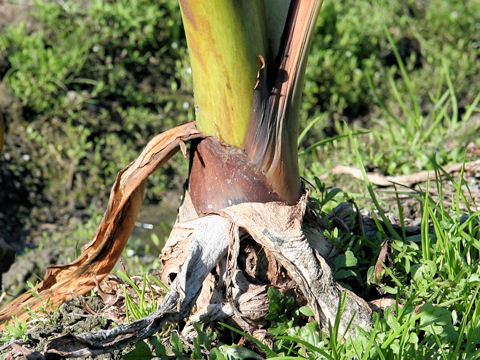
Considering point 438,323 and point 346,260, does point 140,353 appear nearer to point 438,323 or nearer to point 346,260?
point 346,260

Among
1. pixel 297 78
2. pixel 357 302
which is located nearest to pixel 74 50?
pixel 297 78

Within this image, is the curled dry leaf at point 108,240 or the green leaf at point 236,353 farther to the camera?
the curled dry leaf at point 108,240

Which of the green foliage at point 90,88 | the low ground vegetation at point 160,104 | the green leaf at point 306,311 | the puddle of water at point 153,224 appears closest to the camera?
the green leaf at point 306,311

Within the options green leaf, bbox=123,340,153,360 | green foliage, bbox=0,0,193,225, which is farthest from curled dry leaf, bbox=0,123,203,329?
green foliage, bbox=0,0,193,225

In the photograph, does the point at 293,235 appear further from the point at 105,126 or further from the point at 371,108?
the point at 371,108

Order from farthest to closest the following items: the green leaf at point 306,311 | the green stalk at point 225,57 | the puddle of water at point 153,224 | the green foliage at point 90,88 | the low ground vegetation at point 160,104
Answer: the green foliage at point 90,88
the puddle of water at point 153,224
the low ground vegetation at point 160,104
the green leaf at point 306,311
the green stalk at point 225,57

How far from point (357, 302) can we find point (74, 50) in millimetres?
2570

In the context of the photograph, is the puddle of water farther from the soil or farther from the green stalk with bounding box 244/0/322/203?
the green stalk with bounding box 244/0/322/203

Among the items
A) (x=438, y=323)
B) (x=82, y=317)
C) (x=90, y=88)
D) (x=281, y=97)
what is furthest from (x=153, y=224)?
(x=438, y=323)

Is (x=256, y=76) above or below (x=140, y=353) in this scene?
above

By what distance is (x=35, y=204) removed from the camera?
323 centimetres

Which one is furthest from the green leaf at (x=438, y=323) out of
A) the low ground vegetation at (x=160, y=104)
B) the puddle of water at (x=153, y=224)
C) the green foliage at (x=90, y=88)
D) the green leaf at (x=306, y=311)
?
the green foliage at (x=90, y=88)

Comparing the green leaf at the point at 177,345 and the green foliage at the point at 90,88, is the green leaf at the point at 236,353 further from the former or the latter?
the green foliage at the point at 90,88

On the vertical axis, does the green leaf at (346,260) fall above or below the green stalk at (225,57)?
below
